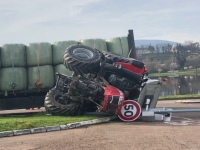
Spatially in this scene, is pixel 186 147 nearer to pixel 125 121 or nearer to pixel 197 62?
pixel 125 121

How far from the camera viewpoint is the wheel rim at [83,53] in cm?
1238

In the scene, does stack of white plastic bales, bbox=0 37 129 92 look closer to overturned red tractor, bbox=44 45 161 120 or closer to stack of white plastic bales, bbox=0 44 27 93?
stack of white plastic bales, bbox=0 44 27 93

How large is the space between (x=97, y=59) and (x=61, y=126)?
3.39m

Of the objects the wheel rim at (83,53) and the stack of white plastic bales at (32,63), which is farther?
the stack of white plastic bales at (32,63)

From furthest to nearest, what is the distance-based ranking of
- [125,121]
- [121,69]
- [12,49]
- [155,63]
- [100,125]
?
[155,63]
[12,49]
[121,69]
[125,121]
[100,125]

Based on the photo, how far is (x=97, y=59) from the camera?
39.5ft

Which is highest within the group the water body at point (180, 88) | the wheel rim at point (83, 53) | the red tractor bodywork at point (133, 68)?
the wheel rim at point (83, 53)

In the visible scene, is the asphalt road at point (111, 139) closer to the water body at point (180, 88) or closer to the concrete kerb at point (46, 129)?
the concrete kerb at point (46, 129)

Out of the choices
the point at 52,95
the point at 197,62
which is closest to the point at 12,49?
the point at 52,95

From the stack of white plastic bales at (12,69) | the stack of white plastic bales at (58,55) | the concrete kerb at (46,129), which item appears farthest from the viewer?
the stack of white plastic bales at (58,55)

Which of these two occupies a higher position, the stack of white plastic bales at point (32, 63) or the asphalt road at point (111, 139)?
the stack of white plastic bales at point (32, 63)

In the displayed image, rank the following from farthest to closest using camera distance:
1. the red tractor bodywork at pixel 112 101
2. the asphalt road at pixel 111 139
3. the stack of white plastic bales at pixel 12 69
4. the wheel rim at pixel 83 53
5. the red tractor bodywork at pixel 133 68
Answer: the stack of white plastic bales at pixel 12 69 < the wheel rim at pixel 83 53 < the red tractor bodywork at pixel 133 68 < the red tractor bodywork at pixel 112 101 < the asphalt road at pixel 111 139

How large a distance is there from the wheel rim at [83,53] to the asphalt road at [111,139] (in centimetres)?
356

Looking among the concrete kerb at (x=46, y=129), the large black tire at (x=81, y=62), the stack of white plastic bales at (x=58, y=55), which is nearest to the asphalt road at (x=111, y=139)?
the concrete kerb at (x=46, y=129)
